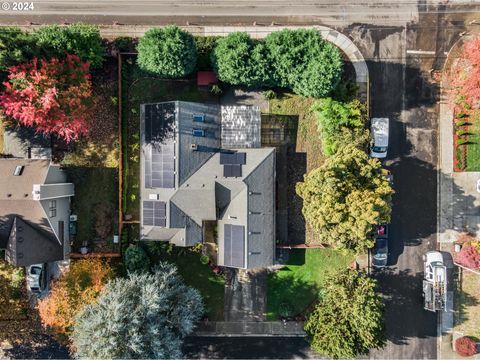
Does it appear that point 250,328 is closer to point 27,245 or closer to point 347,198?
point 347,198

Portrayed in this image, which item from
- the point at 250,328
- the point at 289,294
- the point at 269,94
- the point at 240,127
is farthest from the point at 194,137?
the point at 250,328

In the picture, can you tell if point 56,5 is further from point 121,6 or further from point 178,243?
point 178,243

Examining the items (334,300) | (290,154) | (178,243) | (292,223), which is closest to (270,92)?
(290,154)

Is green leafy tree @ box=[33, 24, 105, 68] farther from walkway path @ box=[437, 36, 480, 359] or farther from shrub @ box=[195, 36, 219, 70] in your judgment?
walkway path @ box=[437, 36, 480, 359]

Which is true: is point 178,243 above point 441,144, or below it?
below

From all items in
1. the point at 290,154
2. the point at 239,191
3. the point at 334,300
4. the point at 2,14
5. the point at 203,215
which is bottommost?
the point at 334,300

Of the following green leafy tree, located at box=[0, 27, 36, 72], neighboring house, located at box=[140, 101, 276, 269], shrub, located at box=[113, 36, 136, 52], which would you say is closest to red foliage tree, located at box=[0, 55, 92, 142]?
green leafy tree, located at box=[0, 27, 36, 72]

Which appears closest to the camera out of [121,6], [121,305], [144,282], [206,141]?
[121,305]
